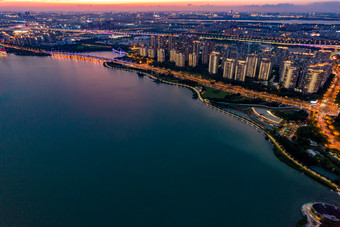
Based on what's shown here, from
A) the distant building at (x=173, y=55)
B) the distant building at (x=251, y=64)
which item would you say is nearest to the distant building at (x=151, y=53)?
the distant building at (x=173, y=55)

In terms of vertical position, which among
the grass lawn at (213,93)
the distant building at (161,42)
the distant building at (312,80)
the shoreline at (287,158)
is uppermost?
the distant building at (161,42)

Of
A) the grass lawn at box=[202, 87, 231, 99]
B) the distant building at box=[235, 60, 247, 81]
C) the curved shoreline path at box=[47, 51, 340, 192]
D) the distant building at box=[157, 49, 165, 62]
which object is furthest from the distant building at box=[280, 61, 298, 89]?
the distant building at box=[157, 49, 165, 62]

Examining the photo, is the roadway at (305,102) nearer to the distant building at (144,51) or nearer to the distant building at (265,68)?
the distant building at (265,68)

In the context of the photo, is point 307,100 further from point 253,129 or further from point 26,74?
point 26,74

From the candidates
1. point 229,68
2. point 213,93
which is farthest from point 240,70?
point 213,93

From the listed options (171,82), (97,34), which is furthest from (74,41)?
(171,82)

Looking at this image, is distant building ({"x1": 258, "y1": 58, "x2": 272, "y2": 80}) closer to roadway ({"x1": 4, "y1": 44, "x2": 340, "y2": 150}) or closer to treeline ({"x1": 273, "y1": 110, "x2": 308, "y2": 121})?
roadway ({"x1": 4, "y1": 44, "x2": 340, "y2": 150})

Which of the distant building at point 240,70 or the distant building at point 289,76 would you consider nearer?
the distant building at point 289,76
